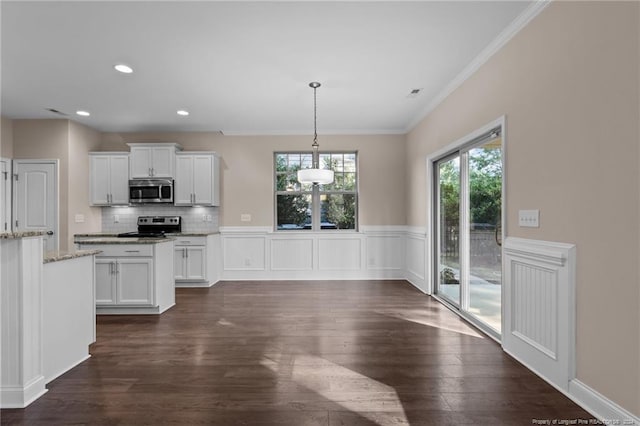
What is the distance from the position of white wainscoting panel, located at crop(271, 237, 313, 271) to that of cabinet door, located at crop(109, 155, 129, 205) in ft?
8.93

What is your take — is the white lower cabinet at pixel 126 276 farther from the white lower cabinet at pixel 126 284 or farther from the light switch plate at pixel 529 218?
the light switch plate at pixel 529 218

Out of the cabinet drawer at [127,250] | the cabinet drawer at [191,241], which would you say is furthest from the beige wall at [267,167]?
the cabinet drawer at [127,250]

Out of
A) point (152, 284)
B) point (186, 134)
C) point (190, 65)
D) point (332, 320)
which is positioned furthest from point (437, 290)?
point (186, 134)

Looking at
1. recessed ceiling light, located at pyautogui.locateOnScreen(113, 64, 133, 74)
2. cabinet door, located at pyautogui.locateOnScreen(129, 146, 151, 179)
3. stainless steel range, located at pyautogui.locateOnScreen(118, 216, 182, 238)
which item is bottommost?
stainless steel range, located at pyautogui.locateOnScreen(118, 216, 182, 238)

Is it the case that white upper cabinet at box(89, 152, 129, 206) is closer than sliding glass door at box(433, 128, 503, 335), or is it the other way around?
sliding glass door at box(433, 128, 503, 335)

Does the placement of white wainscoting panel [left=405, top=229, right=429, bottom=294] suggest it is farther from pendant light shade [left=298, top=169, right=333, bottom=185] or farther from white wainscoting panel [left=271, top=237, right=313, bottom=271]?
pendant light shade [left=298, top=169, right=333, bottom=185]

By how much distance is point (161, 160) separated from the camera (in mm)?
5598

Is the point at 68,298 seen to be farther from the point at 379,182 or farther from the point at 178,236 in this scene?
the point at 379,182

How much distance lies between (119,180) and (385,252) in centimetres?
494

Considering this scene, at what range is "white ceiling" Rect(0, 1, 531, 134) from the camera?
2.47m

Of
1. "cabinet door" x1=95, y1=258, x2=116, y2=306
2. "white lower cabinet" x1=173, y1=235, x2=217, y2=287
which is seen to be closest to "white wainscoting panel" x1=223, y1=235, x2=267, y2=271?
"white lower cabinet" x1=173, y1=235, x2=217, y2=287

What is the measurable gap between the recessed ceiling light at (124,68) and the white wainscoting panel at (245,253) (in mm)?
3178

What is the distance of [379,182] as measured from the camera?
6004 mm

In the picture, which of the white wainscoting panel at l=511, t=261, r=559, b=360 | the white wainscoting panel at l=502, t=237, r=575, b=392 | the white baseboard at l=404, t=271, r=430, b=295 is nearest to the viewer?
the white wainscoting panel at l=502, t=237, r=575, b=392
